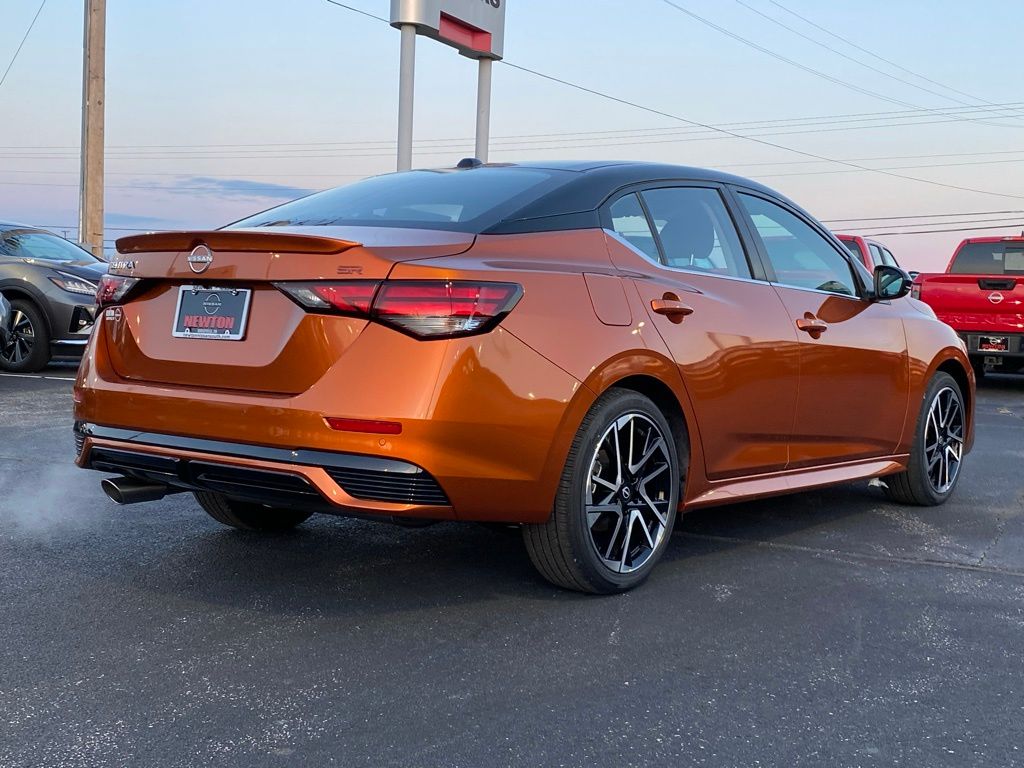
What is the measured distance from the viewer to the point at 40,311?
12.0m

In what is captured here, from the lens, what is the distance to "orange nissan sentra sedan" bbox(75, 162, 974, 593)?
11.5 feet

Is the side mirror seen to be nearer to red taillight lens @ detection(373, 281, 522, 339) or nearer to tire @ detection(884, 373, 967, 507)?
tire @ detection(884, 373, 967, 507)

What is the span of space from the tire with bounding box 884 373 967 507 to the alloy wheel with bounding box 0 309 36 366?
29.6ft

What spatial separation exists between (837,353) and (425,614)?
2415 mm

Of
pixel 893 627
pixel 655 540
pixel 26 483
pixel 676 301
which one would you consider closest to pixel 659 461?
pixel 655 540

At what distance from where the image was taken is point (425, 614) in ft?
Result: 12.8

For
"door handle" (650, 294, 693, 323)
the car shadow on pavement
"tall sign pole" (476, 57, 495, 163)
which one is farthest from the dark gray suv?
"tall sign pole" (476, 57, 495, 163)

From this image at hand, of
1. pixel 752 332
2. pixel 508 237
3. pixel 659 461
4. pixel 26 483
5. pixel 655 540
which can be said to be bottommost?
pixel 26 483

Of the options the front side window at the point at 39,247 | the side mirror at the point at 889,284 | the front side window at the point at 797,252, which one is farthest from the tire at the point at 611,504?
the front side window at the point at 39,247

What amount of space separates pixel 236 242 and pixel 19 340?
30.4 feet

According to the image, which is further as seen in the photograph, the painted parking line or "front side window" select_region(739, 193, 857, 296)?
the painted parking line

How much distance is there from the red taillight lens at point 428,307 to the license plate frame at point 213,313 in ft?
1.56

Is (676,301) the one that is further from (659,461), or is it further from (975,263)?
(975,263)

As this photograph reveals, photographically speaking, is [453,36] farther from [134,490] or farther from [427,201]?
[134,490]
